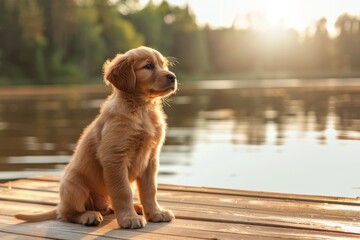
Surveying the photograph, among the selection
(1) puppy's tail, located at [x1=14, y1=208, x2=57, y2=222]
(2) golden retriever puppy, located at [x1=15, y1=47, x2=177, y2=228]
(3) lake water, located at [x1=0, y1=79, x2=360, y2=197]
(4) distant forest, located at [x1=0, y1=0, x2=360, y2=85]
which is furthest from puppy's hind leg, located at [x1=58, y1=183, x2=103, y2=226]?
(4) distant forest, located at [x1=0, y1=0, x2=360, y2=85]

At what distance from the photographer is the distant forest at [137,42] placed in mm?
57875

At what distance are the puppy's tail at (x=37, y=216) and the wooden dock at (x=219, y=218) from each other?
0.18 feet

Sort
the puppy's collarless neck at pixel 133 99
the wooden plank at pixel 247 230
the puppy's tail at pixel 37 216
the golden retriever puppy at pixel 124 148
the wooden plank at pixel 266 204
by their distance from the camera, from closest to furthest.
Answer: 1. the wooden plank at pixel 247 230
2. the golden retriever puppy at pixel 124 148
3. the puppy's collarless neck at pixel 133 99
4. the puppy's tail at pixel 37 216
5. the wooden plank at pixel 266 204

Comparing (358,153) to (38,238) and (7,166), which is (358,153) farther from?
(38,238)

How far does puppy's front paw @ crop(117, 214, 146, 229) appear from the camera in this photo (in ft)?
13.7

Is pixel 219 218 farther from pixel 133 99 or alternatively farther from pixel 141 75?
pixel 141 75

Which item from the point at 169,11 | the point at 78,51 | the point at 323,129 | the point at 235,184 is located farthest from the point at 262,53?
the point at 235,184

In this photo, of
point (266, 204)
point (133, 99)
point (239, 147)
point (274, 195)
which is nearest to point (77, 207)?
point (133, 99)

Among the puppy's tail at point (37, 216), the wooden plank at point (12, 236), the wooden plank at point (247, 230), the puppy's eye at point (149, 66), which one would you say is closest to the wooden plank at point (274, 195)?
the wooden plank at point (247, 230)

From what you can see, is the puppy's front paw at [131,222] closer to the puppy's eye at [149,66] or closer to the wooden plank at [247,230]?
the wooden plank at [247,230]

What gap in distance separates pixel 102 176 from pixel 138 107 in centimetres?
58

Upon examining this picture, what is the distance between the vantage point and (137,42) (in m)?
67.6

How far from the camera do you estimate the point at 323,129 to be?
1462cm

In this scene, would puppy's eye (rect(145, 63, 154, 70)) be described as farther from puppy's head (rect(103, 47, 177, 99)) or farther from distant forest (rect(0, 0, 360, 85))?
distant forest (rect(0, 0, 360, 85))
